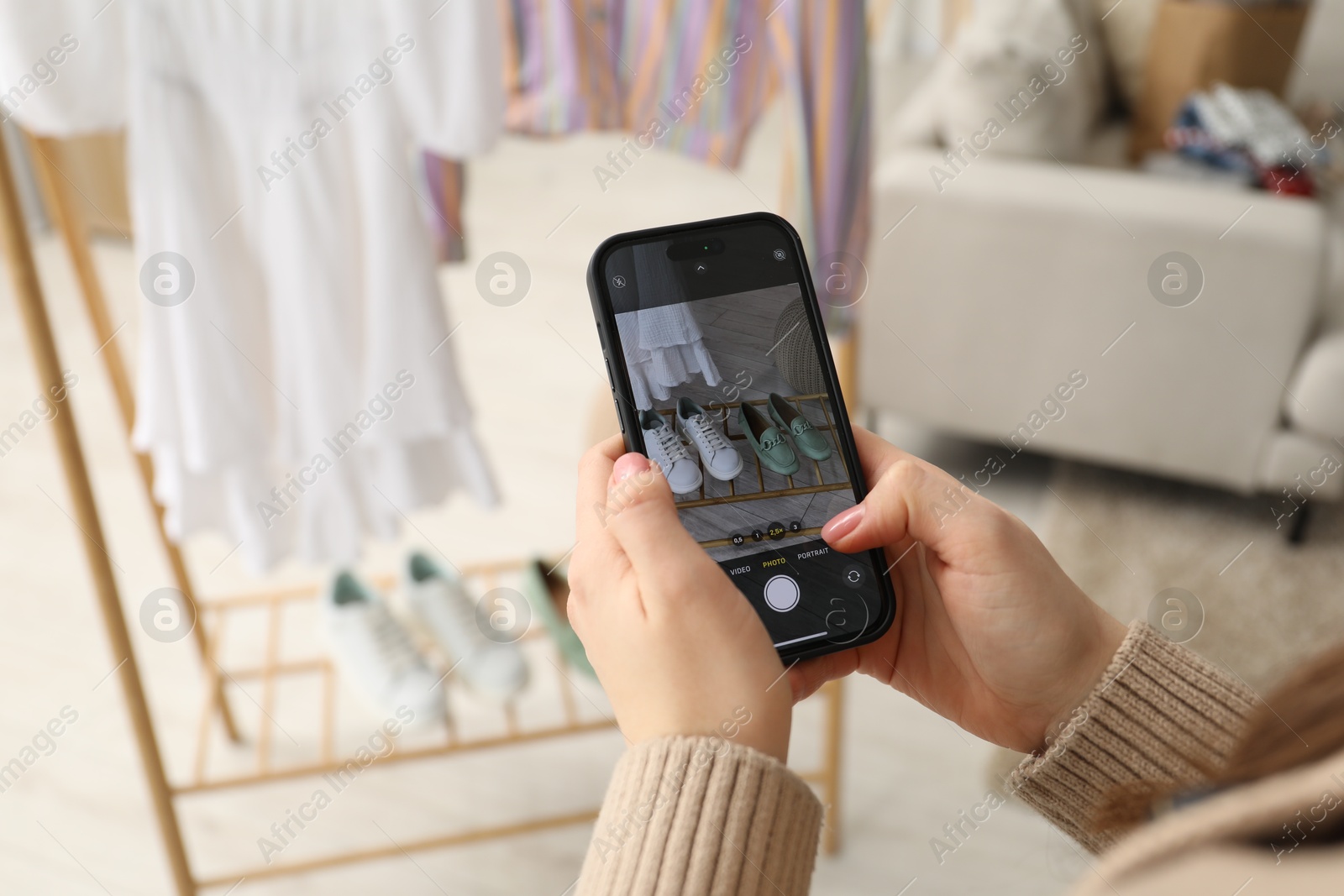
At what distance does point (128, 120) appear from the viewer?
0.73 meters

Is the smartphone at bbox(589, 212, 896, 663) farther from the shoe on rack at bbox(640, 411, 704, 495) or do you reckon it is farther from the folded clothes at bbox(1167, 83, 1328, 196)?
the folded clothes at bbox(1167, 83, 1328, 196)

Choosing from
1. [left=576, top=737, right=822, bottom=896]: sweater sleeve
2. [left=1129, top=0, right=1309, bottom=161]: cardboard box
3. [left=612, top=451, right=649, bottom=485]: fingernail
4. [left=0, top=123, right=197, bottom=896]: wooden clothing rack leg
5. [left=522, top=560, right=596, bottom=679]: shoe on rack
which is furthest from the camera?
[left=1129, top=0, right=1309, bottom=161]: cardboard box

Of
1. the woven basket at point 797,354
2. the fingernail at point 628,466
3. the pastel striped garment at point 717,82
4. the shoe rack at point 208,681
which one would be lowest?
the shoe rack at point 208,681

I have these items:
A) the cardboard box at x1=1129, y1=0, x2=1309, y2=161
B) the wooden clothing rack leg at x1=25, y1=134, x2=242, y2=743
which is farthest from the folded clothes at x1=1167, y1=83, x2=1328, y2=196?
the wooden clothing rack leg at x1=25, y1=134, x2=242, y2=743

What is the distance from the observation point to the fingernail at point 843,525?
0.52 metres

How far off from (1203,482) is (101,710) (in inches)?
70.2

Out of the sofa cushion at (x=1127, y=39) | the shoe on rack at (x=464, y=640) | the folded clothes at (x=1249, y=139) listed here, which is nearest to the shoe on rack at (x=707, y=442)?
the shoe on rack at (x=464, y=640)

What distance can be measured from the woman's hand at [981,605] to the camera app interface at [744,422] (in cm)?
3

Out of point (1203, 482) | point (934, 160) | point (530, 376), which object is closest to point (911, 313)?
point (934, 160)

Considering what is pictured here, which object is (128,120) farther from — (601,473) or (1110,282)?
(1110,282)

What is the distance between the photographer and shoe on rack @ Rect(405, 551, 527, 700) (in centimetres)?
112

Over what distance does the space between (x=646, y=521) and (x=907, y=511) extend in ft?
0.48

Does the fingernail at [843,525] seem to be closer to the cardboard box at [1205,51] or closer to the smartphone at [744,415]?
the smartphone at [744,415]

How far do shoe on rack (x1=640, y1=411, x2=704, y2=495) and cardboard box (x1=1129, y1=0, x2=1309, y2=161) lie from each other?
184cm
